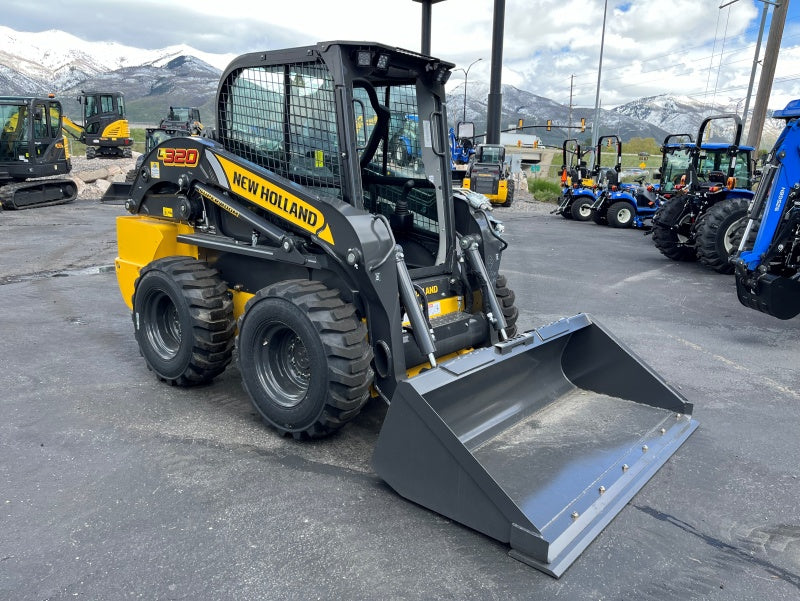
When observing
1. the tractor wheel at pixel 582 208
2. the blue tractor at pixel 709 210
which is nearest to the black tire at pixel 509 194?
the tractor wheel at pixel 582 208

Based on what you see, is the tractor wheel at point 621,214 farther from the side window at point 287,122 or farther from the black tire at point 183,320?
the black tire at point 183,320

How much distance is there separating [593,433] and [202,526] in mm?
2339

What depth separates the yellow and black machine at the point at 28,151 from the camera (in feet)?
54.7

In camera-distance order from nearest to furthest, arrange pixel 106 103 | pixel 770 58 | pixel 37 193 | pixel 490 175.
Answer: pixel 770 58
pixel 37 193
pixel 490 175
pixel 106 103

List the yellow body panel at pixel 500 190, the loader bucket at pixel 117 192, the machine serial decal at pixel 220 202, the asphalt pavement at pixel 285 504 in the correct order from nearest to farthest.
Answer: the asphalt pavement at pixel 285 504
the machine serial decal at pixel 220 202
the loader bucket at pixel 117 192
the yellow body panel at pixel 500 190

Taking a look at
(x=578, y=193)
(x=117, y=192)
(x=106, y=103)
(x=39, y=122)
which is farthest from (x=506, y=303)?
(x=106, y=103)

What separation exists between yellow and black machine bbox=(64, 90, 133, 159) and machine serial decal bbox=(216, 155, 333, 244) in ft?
91.8

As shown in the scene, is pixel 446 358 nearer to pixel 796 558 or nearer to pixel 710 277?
pixel 796 558

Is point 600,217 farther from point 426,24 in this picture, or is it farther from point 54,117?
point 54,117

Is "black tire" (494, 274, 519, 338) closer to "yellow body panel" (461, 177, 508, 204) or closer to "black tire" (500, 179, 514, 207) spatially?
"yellow body panel" (461, 177, 508, 204)

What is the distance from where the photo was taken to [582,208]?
18672 millimetres

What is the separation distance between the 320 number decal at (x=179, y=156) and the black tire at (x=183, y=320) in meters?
0.74

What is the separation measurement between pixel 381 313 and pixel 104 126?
96.8 feet

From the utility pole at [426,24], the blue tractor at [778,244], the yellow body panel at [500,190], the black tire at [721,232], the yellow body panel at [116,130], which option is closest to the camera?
the blue tractor at [778,244]
